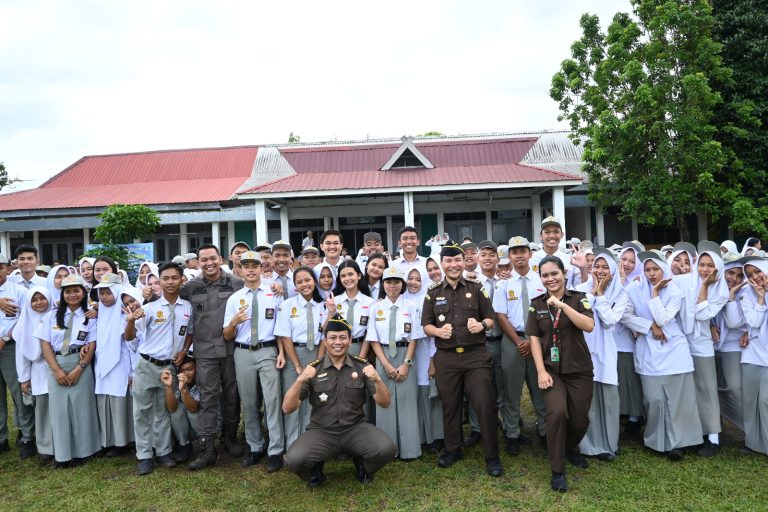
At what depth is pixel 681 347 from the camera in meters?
4.67

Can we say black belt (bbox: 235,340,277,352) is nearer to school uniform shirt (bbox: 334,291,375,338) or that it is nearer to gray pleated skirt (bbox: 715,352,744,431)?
school uniform shirt (bbox: 334,291,375,338)

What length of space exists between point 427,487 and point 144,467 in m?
2.68

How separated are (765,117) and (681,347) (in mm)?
15463

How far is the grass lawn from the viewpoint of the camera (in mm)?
3877

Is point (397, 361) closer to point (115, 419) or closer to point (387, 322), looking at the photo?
point (387, 322)

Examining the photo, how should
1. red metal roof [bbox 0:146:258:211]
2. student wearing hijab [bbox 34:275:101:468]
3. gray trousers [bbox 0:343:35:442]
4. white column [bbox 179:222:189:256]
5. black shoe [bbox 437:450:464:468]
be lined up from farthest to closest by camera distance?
red metal roof [bbox 0:146:258:211] → white column [bbox 179:222:189:256] → gray trousers [bbox 0:343:35:442] → student wearing hijab [bbox 34:275:101:468] → black shoe [bbox 437:450:464:468]

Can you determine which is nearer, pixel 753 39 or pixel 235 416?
pixel 235 416

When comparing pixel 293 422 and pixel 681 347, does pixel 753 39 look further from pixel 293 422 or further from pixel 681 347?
pixel 293 422

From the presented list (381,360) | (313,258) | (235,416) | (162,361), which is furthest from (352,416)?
(313,258)

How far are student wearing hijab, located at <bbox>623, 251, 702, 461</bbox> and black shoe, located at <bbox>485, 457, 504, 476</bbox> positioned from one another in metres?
1.52

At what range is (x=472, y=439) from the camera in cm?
509

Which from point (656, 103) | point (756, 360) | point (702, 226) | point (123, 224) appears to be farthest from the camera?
point (702, 226)

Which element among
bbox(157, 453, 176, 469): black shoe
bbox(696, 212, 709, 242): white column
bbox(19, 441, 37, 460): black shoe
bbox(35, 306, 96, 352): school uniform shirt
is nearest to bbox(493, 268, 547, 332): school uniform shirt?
bbox(157, 453, 176, 469): black shoe

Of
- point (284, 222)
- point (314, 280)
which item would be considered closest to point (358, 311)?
point (314, 280)
